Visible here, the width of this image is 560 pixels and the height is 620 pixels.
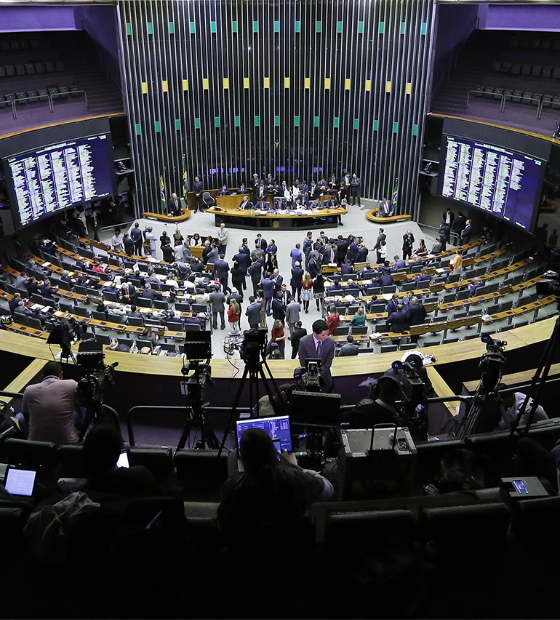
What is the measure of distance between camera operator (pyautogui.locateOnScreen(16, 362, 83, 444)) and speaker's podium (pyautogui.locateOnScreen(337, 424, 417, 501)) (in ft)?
7.36

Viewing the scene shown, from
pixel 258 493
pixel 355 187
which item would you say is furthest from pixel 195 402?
pixel 355 187

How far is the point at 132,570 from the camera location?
3.05 meters

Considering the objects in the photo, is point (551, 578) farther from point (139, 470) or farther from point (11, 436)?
point (11, 436)

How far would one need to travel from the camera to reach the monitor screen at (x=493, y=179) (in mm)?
14172

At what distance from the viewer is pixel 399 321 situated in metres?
10.8

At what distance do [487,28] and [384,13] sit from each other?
3.04 metres

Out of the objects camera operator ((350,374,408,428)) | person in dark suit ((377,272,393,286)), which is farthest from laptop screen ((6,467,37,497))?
person in dark suit ((377,272,393,286))

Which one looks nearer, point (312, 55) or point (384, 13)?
point (384, 13)

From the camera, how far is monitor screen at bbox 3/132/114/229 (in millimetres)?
14547

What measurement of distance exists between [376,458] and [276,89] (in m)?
17.7

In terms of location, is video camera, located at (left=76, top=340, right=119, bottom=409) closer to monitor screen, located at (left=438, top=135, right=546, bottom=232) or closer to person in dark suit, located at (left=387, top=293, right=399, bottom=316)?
person in dark suit, located at (left=387, top=293, right=399, bottom=316)

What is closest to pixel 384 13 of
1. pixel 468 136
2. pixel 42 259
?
pixel 468 136

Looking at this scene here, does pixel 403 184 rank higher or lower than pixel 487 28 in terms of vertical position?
lower

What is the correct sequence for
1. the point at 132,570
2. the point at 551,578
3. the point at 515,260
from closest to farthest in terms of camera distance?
the point at 132,570, the point at 551,578, the point at 515,260
